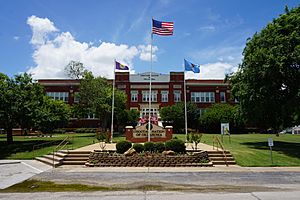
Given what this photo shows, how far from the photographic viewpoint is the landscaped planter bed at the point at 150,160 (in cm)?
1647

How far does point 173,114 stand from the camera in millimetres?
47562

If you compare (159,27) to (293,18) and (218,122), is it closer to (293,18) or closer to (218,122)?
(293,18)

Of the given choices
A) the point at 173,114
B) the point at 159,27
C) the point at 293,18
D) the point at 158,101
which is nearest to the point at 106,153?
the point at 159,27

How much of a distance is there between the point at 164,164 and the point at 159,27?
11.0 meters

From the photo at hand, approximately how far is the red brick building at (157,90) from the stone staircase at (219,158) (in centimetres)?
3745

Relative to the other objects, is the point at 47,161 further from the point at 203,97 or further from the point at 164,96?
the point at 203,97

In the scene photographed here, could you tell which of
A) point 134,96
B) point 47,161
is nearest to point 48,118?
point 47,161

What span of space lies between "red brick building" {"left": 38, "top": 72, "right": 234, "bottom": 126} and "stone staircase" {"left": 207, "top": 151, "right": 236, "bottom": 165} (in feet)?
123

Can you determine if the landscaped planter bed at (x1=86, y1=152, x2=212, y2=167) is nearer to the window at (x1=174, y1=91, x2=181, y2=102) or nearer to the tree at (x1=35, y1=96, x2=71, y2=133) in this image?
the tree at (x1=35, y1=96, x2=71, y2=133)

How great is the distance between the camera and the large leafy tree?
21.5m

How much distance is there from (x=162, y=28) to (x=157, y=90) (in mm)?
35174

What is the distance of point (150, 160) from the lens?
1656 cm

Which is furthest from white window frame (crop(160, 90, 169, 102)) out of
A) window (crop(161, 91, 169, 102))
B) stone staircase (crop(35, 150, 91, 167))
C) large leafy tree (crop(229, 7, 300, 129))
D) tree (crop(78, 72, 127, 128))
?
stone staircase (crop(35, 150, 91, 167))

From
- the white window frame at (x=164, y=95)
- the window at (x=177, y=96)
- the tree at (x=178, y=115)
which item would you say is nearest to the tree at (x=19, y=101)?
the tree at (x=178, y=115)
